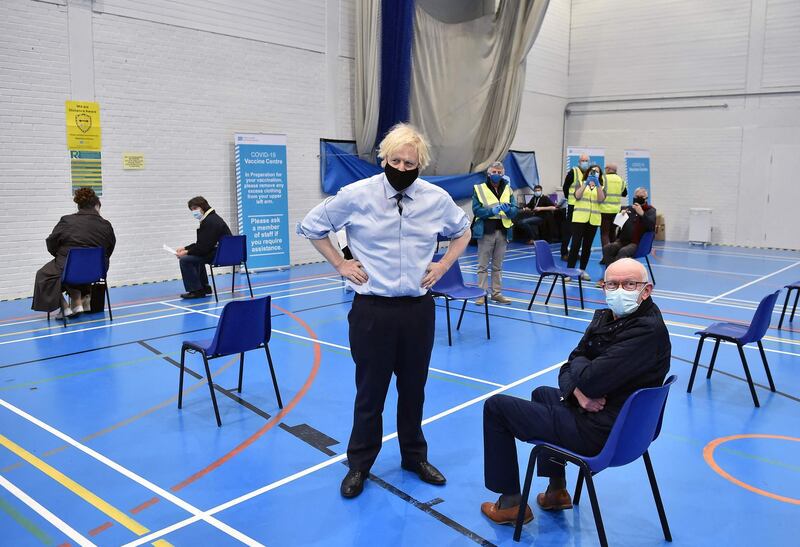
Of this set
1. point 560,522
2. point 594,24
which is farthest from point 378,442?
point 594,24

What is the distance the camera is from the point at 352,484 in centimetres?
336

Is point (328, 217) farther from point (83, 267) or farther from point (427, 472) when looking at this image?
point (83, 267)

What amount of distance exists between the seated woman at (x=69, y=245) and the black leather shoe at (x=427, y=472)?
5.38m

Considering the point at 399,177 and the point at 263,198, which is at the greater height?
the point at 399,177

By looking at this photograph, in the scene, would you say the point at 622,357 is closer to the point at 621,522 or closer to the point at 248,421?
the point at 621,522

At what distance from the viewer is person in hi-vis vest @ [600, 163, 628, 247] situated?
10250 mm

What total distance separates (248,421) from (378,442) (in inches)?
53.5

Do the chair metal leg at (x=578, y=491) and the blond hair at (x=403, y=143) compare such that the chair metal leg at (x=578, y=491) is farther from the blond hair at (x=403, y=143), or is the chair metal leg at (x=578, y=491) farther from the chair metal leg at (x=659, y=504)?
the blond hair at (x=403, y=143)

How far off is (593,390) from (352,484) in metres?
1.36

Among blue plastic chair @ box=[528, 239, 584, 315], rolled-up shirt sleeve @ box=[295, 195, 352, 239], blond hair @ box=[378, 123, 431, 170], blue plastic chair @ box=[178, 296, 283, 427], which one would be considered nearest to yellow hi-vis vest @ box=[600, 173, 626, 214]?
blue plastic chair @ box=[528, 239, 584, 315]

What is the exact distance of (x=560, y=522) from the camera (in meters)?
3.14

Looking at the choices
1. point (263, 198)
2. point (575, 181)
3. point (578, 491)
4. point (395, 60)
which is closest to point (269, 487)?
point (578, 491)

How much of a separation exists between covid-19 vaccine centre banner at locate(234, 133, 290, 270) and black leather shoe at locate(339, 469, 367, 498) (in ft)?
25.5

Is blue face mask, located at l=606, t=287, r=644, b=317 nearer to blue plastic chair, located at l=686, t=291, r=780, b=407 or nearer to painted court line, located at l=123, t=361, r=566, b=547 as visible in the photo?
painted court line, located at l=123, t=361, r=566, b=547
